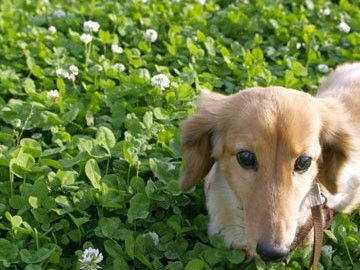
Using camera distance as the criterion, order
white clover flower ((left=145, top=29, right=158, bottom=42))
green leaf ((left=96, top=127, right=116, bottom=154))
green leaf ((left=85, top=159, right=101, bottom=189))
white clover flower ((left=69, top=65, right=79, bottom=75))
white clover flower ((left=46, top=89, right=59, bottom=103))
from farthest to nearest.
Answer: white clover flower ((left=145, top=29, right=158, bottom=42))
white clover flower ((left=69, top=65, right=79, bottom=75))
white clover flower ((left=46, top=89, right=59, bottom=103))
green leaf ((left=96, top=127, right=116, bottom=154))
green leaf ((left=85, top=159, right=101, bottom=189))

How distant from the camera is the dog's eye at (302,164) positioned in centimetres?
310

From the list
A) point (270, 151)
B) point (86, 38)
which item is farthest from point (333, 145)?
point (86, 38)

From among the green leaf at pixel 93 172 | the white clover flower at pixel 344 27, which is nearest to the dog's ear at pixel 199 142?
the green leaf at pixel 93 172

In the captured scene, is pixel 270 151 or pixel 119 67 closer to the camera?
pixel 270 151

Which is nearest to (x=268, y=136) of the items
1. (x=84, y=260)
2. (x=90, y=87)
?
(x=84, y=260)

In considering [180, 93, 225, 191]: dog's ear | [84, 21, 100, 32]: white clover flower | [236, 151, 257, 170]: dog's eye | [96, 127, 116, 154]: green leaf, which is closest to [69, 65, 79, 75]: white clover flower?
[84, 21, 100, 32]: white clover flower

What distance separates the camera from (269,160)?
3027 millimetres

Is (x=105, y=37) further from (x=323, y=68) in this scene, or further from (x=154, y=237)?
(x=154, y=237)

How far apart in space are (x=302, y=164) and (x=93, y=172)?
128 cm

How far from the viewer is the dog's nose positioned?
2.89 m

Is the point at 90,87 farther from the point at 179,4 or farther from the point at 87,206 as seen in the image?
the point at 179,4

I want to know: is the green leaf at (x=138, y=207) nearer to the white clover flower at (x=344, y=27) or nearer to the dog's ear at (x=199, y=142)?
the dog's ear at (x=199, y=142)

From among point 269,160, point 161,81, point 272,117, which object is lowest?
point 161,81

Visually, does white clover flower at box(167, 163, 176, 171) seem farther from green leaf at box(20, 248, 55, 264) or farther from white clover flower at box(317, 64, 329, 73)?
white clover flower at box(317, 64, 329, 73)
